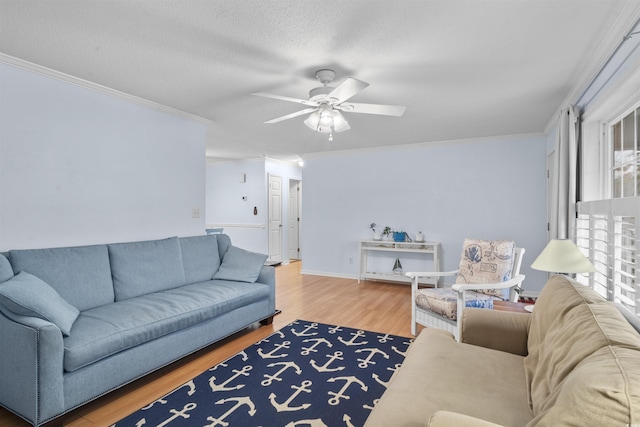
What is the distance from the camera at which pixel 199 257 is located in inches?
147

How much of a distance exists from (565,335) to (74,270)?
318cm

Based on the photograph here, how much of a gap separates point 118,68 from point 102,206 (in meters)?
1.30

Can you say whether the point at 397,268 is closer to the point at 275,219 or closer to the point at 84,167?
the point at 275,219

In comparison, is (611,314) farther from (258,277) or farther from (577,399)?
(258,277)

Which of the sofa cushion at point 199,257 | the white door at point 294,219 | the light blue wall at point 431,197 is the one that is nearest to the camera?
the sofa cushion at point 199,257

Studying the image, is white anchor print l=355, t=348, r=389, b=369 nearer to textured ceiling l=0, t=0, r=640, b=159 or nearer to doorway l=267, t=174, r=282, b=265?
textured ceiling l=0, t=0, r=640, b=159

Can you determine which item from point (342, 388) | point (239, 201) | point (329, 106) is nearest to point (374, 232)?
point (239, 201)

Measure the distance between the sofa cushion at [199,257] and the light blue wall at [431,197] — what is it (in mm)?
2868

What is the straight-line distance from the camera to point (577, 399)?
0.87 metres

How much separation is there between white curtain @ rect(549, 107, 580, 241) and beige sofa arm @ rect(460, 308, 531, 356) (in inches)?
58.6

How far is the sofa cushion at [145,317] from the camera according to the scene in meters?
2.07

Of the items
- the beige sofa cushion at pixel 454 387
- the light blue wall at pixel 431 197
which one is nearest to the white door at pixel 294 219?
the light blue wall at pixel 431 197

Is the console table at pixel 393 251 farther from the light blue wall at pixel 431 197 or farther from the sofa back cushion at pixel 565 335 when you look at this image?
the sofa back cushion at pixel 565 335

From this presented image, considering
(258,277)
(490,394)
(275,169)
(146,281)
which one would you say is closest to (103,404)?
(146,281)
